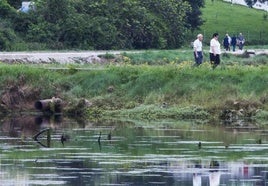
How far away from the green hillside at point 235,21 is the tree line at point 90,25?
11.9m

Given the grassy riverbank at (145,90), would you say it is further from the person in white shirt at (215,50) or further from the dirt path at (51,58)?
the dirt path at (51,58)

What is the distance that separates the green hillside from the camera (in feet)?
336

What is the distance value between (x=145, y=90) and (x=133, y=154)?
1526 centimetres

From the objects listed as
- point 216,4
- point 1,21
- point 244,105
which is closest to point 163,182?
point 244,105

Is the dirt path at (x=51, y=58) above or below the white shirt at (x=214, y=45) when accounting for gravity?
below

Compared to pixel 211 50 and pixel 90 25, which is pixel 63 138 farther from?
pixel 90 25

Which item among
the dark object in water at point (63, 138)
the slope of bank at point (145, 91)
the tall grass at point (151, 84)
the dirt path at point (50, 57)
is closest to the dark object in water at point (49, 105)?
the slope of bank at point (145, 91)

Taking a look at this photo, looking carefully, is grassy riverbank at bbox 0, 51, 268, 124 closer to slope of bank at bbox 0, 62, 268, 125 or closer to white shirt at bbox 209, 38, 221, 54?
slope of bank at bbox 0, 62, 268, 125

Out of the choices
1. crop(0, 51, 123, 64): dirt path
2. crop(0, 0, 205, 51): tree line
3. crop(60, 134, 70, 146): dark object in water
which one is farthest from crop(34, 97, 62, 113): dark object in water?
crop(0, 0, 205, 51): tree line

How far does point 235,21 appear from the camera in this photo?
10981 centimetres

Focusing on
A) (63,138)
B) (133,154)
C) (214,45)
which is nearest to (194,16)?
(214,45)

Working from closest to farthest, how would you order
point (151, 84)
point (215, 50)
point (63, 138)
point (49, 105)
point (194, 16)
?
point (63, 138) < point (49, 105) < point (151, 84) < point (215, 50) < point (194, 16)

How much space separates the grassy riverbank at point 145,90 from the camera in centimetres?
4547

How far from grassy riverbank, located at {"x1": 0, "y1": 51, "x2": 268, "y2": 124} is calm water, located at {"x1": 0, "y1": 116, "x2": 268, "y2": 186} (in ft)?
7.57
